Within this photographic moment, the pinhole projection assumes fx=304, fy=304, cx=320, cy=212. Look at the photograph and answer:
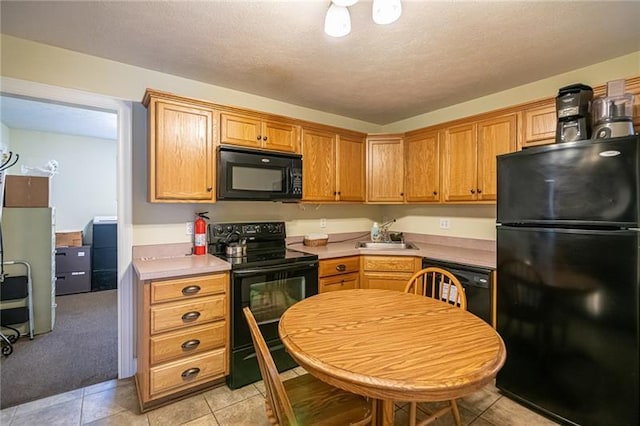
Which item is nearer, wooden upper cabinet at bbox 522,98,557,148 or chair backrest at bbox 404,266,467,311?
chair backrest at bbox 404,266,467,311

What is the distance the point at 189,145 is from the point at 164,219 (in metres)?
0.67

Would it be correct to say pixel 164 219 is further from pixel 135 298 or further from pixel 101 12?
pixel 101 12

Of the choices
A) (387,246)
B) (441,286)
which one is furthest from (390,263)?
(441,286)

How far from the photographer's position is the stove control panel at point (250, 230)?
2684 millimetres

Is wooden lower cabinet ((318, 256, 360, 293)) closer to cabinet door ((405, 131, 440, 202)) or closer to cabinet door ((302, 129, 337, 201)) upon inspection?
cabinet door ((302, 129, 337, 201))

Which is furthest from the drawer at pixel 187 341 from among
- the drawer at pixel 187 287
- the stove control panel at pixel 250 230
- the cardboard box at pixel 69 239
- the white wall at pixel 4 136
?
the white wall at pixel 4 136

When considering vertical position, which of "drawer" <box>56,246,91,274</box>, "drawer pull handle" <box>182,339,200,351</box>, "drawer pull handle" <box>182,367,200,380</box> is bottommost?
"drawer pull handle" <box>182,367,200,380</box>

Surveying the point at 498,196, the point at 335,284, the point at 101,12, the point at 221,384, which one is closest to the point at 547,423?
the point at 498,196

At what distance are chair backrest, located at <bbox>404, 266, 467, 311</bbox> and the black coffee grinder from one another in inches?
48.1

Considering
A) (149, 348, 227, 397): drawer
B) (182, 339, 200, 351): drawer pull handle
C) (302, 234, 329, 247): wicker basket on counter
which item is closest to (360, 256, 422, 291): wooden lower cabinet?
(302, 234, 329, 247): wicker basket on counter

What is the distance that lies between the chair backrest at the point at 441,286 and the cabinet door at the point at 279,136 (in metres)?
1.59

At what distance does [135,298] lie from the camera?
240cm

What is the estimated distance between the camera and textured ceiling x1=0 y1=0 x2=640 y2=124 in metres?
1.70

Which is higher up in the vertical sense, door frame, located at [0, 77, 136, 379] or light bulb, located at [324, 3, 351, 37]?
light bulb, located at [324, 3, 351, 37]
